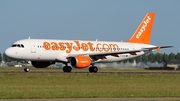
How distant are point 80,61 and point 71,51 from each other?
3775 millimetres

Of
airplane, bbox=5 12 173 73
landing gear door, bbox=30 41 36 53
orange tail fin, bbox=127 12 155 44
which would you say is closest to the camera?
airplane, bbox=5 12 173 73

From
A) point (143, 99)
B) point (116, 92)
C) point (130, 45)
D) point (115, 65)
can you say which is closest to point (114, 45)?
point (130, 45)

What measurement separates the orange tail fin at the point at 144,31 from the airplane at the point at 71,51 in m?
2.43

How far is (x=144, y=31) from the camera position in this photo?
246 feet

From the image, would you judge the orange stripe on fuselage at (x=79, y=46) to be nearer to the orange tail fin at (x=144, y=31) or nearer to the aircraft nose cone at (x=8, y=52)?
the aircraft nose cone at (x=8, y=52)

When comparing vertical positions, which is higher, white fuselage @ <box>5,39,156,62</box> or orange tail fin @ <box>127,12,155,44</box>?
orange tail fin @ <box>127,12,155,44</box>

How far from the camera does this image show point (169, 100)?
27344 millimetres

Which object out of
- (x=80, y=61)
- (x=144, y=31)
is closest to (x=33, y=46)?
(x=80, y=61)

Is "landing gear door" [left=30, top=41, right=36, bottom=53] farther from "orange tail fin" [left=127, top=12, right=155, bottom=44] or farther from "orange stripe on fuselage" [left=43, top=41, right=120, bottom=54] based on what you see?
"orange tail fin" [left=127, top=12, right=155, bottom=44]

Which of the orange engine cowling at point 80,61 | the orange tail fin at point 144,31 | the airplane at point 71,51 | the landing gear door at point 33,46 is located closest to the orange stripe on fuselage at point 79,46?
the airplane at point 71,51

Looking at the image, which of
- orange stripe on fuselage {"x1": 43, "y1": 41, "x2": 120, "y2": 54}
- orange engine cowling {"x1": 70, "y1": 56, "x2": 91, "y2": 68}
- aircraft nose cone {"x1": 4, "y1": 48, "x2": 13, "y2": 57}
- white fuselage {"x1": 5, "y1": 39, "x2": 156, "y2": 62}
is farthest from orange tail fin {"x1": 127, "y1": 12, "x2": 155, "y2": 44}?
aircraft nose cone {"x1": 4, "y1": 48, "x2": 13, "y2": 57}

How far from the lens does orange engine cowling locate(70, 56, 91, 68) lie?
5866 centimetres

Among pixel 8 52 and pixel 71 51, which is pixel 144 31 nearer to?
pixel 71 51

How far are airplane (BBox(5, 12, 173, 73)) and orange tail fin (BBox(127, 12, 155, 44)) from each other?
2433 mm
